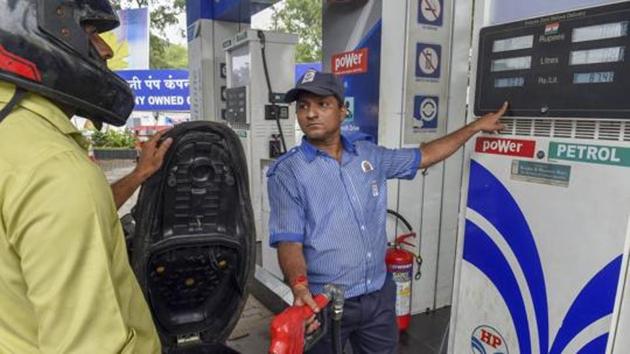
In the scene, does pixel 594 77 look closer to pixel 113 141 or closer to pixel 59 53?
pixel 59 53

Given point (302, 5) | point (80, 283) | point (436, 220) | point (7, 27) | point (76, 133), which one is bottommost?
point (436, 220)

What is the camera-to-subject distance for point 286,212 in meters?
1.94

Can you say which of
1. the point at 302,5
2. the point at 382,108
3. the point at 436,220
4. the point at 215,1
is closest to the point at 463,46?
the point at 382,108

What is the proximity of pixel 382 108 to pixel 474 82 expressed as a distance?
4.33ft

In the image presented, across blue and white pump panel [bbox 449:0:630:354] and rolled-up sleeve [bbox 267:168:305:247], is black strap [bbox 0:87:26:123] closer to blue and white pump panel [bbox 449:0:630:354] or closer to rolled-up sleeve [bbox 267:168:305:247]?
rolled-up sleeve [bbox 267:168:305:247]

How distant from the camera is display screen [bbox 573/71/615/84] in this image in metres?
1.39

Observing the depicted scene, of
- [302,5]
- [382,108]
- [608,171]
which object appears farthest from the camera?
[302,5]

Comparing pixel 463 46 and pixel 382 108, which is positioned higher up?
pixel 463 46

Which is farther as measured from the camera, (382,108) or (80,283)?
(382,108)

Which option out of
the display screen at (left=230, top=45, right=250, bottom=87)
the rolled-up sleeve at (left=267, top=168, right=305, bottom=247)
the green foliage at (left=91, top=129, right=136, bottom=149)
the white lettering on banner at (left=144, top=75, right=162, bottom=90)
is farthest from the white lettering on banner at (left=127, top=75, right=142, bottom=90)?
the rolled-up sleeve at (left=267, top=168, right=305, bottom=247)

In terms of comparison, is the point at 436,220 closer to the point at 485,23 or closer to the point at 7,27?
the point at 485,23

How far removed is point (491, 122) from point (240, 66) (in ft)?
10.9

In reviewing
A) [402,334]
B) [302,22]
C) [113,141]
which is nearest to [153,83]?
[113,141]

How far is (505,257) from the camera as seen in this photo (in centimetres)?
184
